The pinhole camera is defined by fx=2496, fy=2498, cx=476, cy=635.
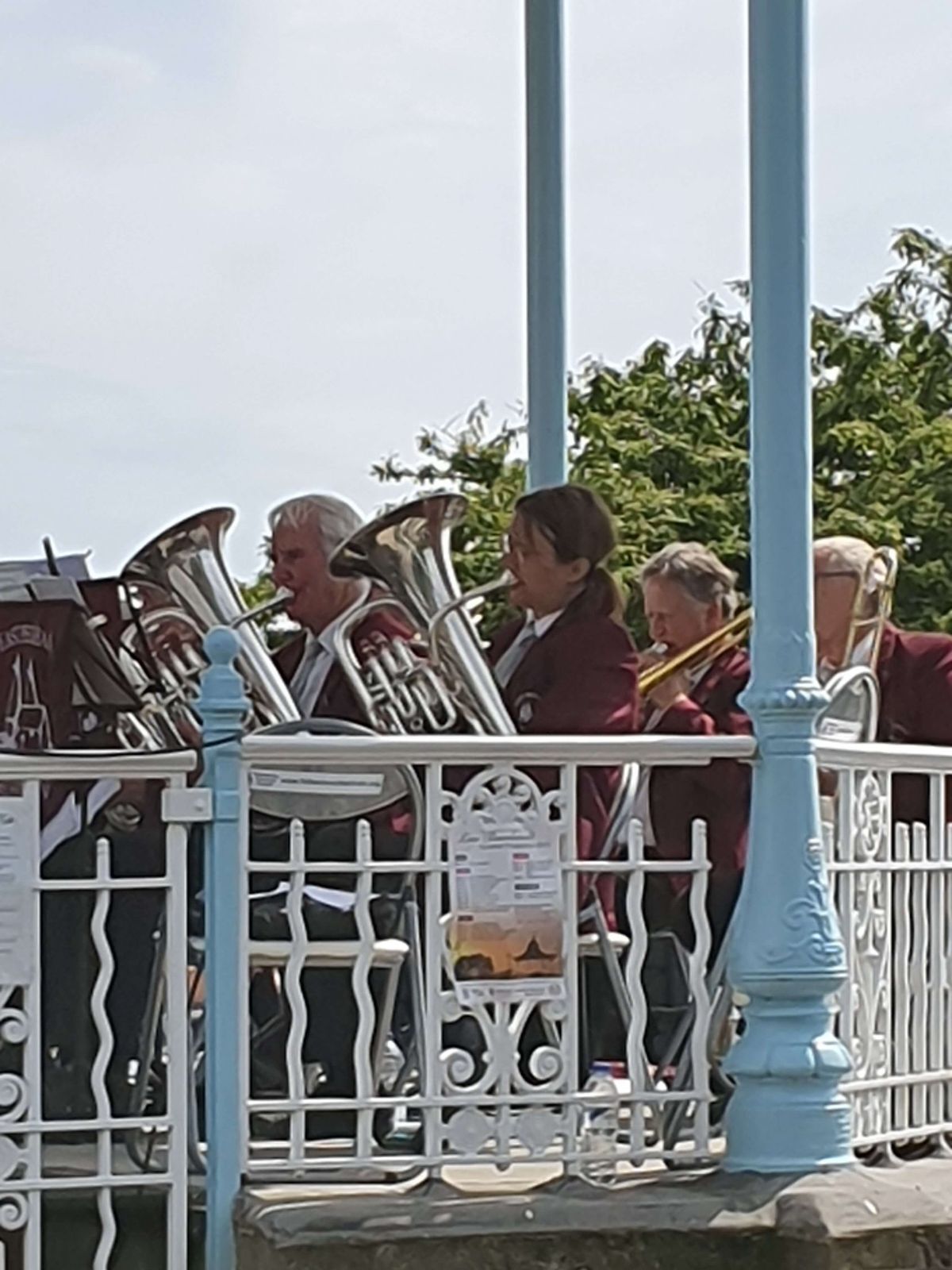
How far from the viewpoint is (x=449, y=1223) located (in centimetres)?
518

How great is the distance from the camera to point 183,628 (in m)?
6.24

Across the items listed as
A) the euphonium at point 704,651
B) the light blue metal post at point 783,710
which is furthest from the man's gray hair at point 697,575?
the light blue metal post at point 783,710

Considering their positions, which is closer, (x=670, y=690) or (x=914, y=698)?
(x=914, y=698)

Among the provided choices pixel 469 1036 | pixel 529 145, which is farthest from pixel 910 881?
pixel 529 145

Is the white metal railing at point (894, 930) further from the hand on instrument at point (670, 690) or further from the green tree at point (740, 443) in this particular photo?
the green tree at point (740, 443)

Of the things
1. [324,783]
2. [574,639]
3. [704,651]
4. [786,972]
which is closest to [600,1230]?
[786,972]

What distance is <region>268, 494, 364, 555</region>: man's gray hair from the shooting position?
21.5ft

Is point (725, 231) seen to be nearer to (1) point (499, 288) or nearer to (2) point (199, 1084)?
(1) point (499, 288)

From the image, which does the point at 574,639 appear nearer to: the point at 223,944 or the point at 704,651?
the point at 704,651

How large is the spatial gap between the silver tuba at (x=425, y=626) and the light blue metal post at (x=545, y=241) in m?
1.86

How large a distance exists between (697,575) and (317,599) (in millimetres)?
1002

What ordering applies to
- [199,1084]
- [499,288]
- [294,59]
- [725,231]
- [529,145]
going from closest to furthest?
[199,1084] → [529,145] → [294,59] → [499,288] → [725,231]

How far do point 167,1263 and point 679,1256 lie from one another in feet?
3.56

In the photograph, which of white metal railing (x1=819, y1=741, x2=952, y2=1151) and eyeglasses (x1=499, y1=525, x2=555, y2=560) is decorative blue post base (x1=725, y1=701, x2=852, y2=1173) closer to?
white metal railing (x1=819, y1=741, x2=952, y2=1151)
